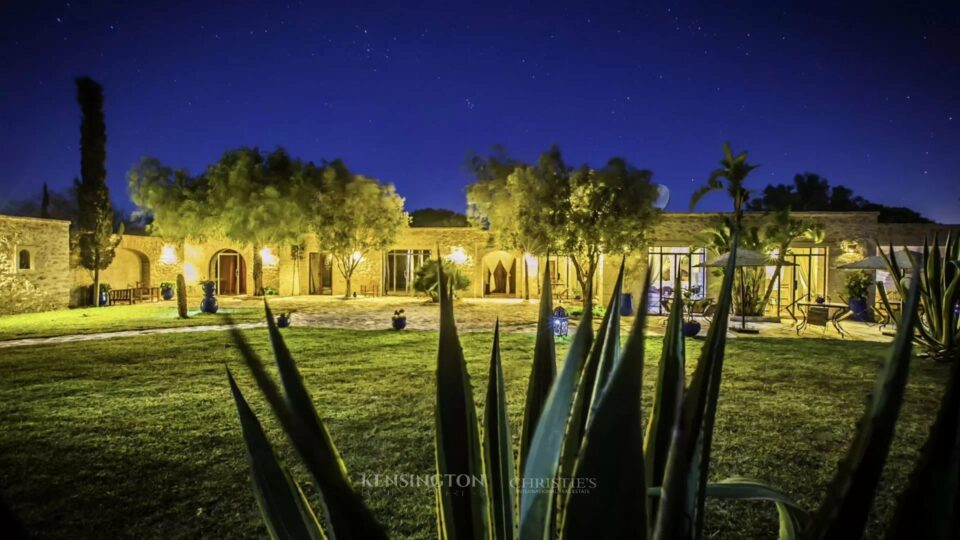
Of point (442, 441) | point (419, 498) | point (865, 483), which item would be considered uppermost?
point (865, 483)

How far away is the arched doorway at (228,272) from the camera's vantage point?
28.5m

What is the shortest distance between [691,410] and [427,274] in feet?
70.4

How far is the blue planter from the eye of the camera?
17.1m

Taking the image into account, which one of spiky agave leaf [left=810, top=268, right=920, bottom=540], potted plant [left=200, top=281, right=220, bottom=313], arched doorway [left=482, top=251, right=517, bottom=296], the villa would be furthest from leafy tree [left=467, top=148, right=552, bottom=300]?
spiky agave leaf [left=810, top=268, right=920, bottom=540]

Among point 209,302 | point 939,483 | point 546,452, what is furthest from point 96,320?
point 939,483

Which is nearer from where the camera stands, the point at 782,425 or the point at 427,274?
the point at 782,425

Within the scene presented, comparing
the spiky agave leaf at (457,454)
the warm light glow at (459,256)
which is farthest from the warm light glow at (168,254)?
the spiky agave leaf at (457,454)

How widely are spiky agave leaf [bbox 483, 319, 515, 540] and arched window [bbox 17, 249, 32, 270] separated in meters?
23.8

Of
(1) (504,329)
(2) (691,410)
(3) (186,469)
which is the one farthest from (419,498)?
(1) (504,329)

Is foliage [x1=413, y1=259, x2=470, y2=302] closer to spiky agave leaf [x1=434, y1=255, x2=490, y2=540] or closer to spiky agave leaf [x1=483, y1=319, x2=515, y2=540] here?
spiky agave leaf [x1=483, y1=319, x2=515, y2=540]

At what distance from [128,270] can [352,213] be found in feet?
43.2

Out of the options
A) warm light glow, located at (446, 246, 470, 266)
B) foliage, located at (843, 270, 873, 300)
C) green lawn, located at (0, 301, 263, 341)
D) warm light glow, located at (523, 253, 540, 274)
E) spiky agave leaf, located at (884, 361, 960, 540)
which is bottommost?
green lawn, located at (0, 301, 263, 341)

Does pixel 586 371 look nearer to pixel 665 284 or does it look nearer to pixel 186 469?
pixel 186 469

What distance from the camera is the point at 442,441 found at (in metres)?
0.93
